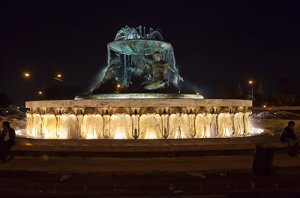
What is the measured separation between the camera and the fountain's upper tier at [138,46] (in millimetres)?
19328

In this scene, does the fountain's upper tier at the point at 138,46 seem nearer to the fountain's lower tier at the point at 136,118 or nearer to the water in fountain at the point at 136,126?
the fountain's lower tier at the point at 136,118

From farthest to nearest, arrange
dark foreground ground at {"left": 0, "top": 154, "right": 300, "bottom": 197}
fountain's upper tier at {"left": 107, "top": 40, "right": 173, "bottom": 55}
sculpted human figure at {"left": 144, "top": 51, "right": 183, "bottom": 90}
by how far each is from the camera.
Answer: fountain's upper tier at {"left": 107, "top": 40, "right": 173, "bottom": 55} < sculpted human figure at {"left": 144, "top": 51, "right": 183, "bottom": 90} < dark foreground ground at {"left": 0, "top": 154, "right": 300, "bottom": 197}

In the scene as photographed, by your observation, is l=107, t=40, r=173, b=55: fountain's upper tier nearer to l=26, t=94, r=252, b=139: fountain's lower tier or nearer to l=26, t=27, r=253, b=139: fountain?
l=26, t=27, r=253, b=139: fountain

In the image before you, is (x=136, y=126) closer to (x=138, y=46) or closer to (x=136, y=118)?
(x=136, y=118)

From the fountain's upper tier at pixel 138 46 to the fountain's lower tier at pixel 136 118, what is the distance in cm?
534

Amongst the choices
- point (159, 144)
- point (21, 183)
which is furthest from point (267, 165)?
point (21, 183)

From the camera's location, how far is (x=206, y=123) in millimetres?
14914

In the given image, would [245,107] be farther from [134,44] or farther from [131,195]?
[131,195]

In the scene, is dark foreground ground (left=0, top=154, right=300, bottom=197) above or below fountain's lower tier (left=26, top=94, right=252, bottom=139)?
below

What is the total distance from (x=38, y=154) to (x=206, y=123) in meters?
6.69

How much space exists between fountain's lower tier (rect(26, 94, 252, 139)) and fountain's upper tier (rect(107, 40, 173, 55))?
534 centimetres

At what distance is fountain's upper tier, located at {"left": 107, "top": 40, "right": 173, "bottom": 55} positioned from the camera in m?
19.3

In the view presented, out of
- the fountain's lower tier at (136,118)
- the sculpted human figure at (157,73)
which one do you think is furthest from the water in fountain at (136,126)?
the sculpted human figure at (157,73)

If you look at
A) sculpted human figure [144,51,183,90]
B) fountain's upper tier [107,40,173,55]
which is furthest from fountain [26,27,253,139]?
fountain's upper tier [107,40,173,55]
